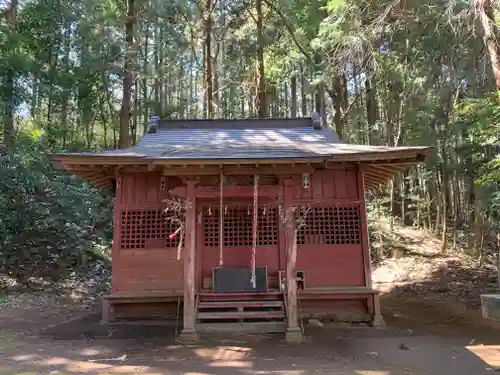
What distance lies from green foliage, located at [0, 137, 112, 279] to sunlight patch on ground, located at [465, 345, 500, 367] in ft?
29.5

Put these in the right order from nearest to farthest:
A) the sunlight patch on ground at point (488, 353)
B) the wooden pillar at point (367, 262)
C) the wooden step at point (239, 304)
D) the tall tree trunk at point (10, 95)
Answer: the sunlight patch on ground at point (488, 353)
the wooden step at point (239, 304)
the wooden pillar at point (367, 262)
the tall tree trunk at point (10, 95)

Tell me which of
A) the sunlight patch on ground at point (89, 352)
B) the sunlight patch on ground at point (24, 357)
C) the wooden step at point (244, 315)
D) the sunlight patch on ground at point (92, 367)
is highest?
the wooden step at point (244, 315)

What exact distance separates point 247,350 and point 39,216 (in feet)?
22.9

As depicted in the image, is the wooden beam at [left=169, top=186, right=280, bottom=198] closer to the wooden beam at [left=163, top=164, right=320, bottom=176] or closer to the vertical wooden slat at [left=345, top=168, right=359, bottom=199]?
the wooden beam at [left=163, top=164, right=320, bottom=176]

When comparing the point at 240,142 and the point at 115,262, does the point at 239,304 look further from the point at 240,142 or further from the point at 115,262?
the point at 240,142

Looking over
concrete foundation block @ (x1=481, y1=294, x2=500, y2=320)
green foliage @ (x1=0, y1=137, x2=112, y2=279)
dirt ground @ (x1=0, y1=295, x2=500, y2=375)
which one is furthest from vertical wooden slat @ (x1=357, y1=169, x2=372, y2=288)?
green foliage @ (x1=0, y1=137, x2=112, y2=279)

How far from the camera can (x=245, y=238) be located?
734 cm

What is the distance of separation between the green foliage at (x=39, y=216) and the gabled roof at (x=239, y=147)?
326cm

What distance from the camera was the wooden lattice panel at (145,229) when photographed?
23.7 feet

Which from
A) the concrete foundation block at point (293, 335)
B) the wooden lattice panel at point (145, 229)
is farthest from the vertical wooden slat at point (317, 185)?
the wooden lattice panel at point (145, 229)

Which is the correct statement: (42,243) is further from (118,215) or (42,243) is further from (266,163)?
(266,163)

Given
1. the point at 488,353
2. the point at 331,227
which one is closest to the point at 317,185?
the point at 331,227

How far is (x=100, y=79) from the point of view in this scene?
A: 1767 cm

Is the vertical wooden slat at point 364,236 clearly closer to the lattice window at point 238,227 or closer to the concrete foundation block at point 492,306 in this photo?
the lattice window at point 238,227
